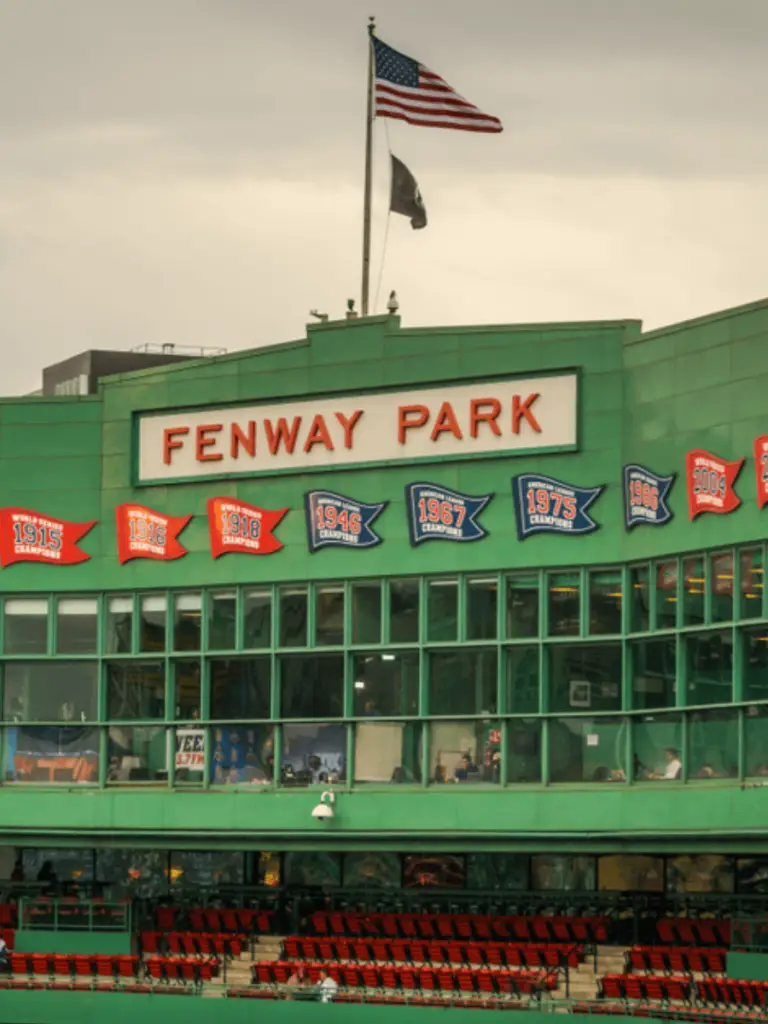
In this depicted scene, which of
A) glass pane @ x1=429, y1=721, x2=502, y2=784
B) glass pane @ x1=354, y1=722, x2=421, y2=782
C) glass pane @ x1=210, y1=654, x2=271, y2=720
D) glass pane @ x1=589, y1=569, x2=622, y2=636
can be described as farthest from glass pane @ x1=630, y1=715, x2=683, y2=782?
glass pane @ x1=210, y1=654, x2=271, y2=720

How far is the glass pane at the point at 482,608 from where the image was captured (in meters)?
47.2

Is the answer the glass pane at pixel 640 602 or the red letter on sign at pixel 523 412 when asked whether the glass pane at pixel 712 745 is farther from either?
the red letter on sign at pixel 523 412

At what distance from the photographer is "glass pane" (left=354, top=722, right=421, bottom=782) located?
47.8 m

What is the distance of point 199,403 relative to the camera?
50.8m

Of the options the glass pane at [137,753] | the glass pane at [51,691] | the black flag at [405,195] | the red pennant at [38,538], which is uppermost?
the black flag at [405,195]

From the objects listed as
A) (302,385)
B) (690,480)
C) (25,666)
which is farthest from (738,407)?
(25,666)

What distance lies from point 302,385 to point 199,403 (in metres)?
2.58

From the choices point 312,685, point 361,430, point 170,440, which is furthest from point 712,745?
point 170,440

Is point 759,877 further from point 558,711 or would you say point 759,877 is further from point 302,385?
point 302,385

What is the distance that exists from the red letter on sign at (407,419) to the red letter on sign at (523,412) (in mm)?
1957

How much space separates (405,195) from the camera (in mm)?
51719

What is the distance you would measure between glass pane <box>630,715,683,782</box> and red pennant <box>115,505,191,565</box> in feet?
36.9

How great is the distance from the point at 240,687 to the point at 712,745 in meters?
10.9

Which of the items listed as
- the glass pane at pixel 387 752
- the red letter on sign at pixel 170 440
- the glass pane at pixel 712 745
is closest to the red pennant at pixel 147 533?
the red letter on sign at pixel 170 440
